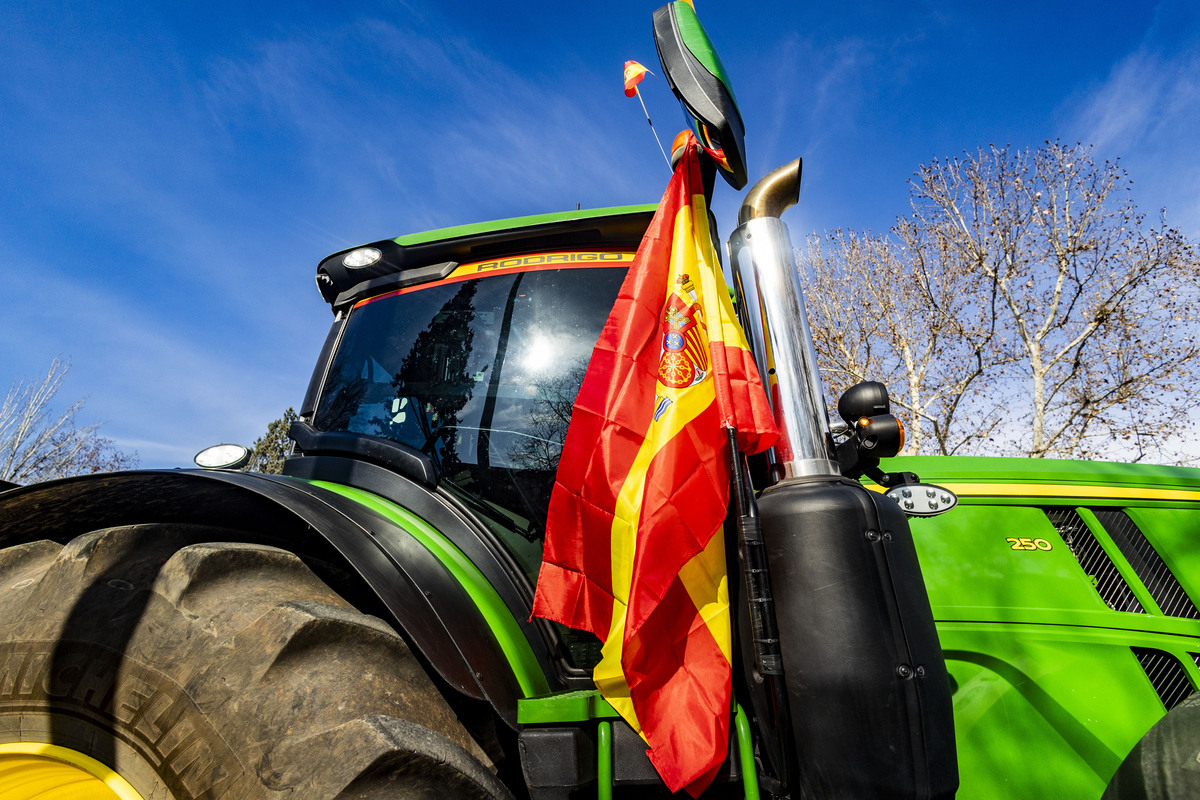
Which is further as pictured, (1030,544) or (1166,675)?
(1030,544)

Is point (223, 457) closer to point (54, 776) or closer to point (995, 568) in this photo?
point (54, 776)

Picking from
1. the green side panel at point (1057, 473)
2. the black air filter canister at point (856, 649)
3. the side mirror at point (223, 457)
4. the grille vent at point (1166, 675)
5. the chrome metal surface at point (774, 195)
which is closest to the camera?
the black air filter canister at point (856, 649)

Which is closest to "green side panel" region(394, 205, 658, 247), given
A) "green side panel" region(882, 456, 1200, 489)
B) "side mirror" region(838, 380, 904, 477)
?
"side mirror" region(838, 380, 904, 477)

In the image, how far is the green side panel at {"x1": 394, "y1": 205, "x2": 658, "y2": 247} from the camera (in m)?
2.10

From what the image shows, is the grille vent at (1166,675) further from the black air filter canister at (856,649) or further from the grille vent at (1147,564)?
the black air filter canister at (856,649)

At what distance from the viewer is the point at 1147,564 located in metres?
2.24

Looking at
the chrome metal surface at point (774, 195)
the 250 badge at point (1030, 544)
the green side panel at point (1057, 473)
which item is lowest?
the 250 badge at point (1030, 544)

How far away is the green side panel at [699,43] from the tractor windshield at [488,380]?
631mm

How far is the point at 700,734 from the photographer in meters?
1.47

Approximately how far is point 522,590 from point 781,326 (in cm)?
98

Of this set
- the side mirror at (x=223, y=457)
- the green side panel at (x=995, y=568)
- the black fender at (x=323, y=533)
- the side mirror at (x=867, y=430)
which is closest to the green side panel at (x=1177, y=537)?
the green side panel at (x=995, y=568)

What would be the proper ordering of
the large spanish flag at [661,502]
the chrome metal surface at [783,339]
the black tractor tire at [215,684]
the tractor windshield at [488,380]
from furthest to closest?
the tractor windshield at [488,380]
the chrome metal surface at [783,339]
the large spanish flag at [661,502]
the black tractor tire at [215,684]

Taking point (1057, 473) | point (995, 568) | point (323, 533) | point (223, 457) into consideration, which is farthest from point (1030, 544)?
point (223, 457)

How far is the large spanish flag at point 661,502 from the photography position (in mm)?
1513
